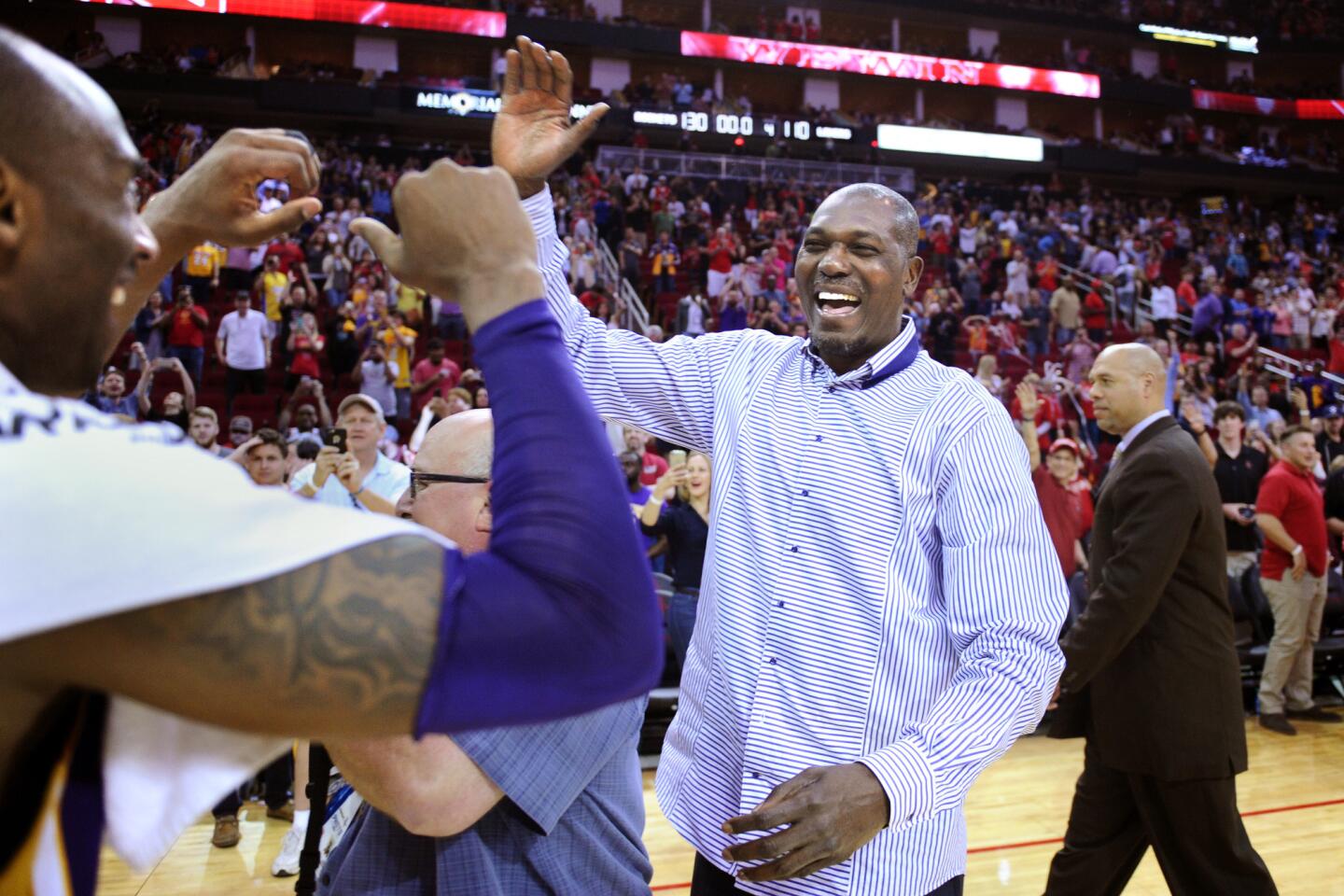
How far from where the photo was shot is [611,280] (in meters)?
14.6

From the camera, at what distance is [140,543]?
0.61 metres

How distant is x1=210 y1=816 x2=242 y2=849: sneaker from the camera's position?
4320mm

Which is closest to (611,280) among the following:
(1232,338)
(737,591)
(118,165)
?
(1232,338)

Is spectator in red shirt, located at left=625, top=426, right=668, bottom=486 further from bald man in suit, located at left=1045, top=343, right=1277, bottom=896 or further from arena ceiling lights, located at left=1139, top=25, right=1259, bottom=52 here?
arena ceiling lights, located at left=1139, top=25, right=1259, bottom=52

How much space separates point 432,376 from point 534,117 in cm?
816

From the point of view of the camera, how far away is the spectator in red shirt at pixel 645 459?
791 centimetres

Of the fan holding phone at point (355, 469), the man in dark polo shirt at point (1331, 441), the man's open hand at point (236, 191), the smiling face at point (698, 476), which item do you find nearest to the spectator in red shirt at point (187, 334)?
the fan holding phone at point (355, 469)

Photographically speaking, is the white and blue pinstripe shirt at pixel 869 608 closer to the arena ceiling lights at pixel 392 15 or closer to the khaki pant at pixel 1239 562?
the khaki pant at pixel 1239 562

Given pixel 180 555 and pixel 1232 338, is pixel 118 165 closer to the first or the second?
pixel 180 555

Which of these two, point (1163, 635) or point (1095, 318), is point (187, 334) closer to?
point (1163, 635)

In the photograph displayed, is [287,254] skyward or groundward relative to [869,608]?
skyward

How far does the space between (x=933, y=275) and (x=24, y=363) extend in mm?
17713

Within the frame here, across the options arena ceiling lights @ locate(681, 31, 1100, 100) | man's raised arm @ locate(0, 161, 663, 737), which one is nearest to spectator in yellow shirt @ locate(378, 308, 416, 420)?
man's raised arm @ locate(0, 161, 663, 737)

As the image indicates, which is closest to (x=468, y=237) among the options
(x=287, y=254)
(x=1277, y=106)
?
(x=287, y=254)
